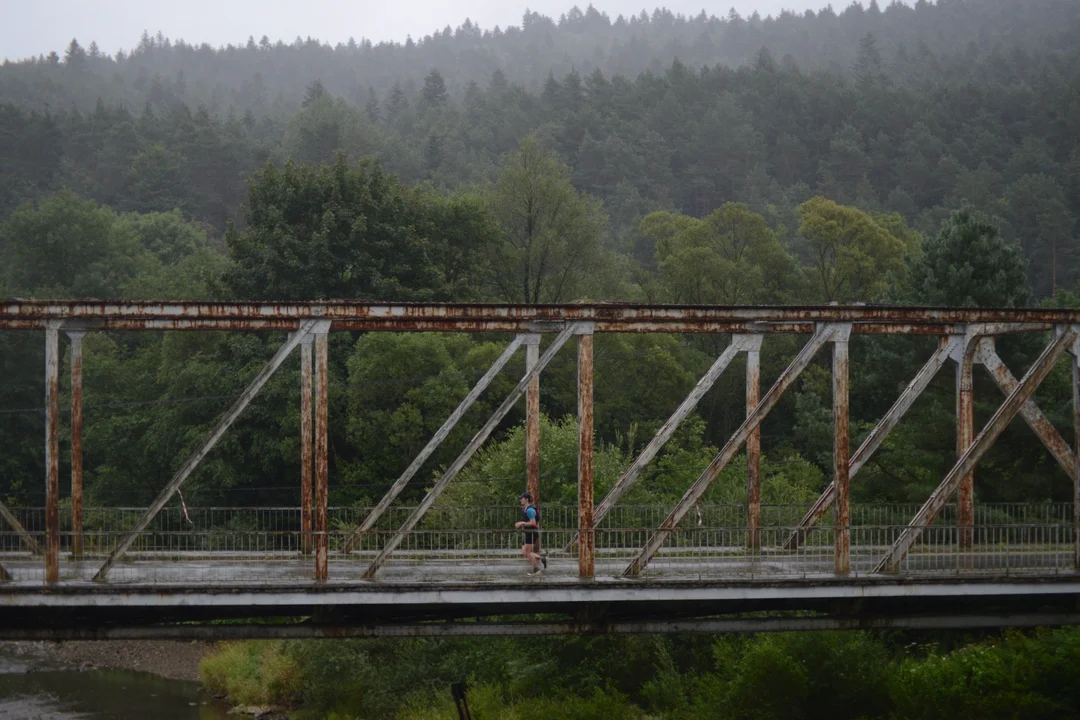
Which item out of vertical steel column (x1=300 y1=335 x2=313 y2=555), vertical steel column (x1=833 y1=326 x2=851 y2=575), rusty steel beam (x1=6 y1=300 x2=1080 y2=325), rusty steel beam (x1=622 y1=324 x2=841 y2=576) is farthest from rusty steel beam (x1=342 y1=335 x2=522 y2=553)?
vertical steel column (x1=833 y1=326 x2=851 y2=575)

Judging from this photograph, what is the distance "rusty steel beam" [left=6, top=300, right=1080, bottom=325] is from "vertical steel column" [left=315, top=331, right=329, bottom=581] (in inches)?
24.0

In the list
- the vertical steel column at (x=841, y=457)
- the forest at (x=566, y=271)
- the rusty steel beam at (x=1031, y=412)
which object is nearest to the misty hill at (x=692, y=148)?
the forest at (x=566, y=271)

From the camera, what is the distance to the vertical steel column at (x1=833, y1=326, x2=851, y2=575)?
20094 millimetres

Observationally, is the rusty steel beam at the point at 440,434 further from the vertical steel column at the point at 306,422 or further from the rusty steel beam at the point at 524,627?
the rusty steel beam at the point at 524,627

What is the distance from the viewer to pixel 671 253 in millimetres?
65062

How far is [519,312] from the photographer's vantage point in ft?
66.1

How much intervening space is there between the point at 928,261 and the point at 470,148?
8412 cm

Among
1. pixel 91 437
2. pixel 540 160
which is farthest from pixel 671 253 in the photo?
pixel 91 437

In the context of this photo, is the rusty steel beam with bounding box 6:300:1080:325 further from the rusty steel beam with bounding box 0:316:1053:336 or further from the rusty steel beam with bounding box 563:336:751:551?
the rusty steel beam with bounding box 563:336:751:551

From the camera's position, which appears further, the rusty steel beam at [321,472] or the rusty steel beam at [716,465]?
the rusty steel beam at [716,465]

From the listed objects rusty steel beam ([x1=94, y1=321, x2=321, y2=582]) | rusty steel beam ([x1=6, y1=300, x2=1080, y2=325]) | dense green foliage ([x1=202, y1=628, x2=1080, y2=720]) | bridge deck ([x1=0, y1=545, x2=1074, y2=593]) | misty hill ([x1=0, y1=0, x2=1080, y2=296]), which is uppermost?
misty hill ([x1=0, y1=0, x2=1080, y2=296])

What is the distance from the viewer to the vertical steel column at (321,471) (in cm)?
1892

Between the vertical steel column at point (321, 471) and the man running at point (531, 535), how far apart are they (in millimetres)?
2964

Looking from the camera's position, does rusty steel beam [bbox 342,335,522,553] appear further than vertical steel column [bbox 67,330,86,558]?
Yes
